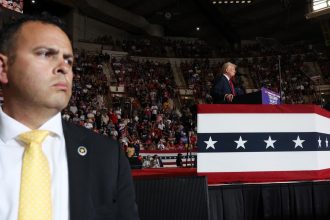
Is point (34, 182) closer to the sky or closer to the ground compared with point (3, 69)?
closer to the ground

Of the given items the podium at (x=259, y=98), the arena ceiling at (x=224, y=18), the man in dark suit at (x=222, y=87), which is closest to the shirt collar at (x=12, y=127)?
the podium at (x=259, y=98)

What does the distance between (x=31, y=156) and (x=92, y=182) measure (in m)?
0.24

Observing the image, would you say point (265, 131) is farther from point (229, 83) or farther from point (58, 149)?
point (58, 149)

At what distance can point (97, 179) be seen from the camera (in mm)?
1396

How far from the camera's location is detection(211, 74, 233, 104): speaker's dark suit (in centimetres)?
507

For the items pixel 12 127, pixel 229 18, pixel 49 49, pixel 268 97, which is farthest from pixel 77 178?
pixel 229 18

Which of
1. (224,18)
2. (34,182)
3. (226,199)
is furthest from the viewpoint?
(224,18)

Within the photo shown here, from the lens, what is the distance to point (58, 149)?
1.39 metres

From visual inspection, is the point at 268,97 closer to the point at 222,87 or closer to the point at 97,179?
the point at 222,87

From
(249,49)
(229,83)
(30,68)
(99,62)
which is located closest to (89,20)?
(99,62)

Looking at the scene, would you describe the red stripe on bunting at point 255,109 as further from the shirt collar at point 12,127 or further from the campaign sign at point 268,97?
the shirt collar at point 12,127

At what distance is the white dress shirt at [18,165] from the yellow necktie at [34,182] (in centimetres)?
3

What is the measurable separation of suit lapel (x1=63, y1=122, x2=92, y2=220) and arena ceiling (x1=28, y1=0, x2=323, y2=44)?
20246 millimetres

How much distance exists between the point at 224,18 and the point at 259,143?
21163 millimetres
